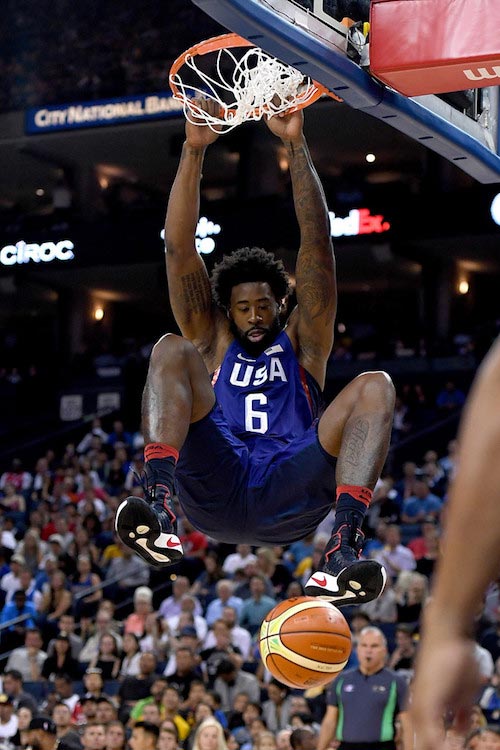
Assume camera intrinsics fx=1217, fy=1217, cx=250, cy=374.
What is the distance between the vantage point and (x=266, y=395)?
5.36 m

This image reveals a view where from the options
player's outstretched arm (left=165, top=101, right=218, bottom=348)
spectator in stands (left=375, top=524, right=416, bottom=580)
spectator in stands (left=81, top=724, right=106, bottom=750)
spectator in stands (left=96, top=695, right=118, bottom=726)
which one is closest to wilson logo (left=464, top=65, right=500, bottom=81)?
player's outstretched arm (left=165, top=101, right=218, bottom=348)

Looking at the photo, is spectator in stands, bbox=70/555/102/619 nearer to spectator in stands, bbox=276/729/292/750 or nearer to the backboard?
spectator in stands, bbox=276/729/292/750

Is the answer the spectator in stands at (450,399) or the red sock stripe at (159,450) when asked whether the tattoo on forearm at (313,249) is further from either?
the spectator in stands at (450,399)

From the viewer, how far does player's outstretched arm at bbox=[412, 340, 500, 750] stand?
117 cm

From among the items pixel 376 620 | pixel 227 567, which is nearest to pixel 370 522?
pixel 227 567

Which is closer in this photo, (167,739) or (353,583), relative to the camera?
(353,583)

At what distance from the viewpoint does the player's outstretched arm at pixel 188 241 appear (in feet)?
17.5

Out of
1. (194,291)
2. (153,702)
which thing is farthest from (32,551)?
(194,291)

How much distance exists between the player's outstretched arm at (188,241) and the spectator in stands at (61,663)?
24.4ft

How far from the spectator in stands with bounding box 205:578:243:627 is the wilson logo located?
7.76 meters

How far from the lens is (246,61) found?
17.1 ft

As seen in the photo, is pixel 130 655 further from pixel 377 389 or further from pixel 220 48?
pixel 220 48

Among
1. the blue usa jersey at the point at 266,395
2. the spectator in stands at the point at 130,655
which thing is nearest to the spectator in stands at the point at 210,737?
the spectator in stands at the point at 130,655

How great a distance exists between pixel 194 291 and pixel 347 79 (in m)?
1.21
